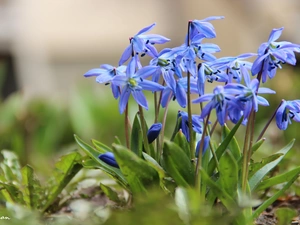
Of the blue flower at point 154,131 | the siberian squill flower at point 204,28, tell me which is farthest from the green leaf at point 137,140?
the siberian squill flower at point 204,28

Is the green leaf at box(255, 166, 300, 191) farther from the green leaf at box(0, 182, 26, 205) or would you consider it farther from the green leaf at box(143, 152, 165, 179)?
the green leaf at box(0, 182, 26, 205)

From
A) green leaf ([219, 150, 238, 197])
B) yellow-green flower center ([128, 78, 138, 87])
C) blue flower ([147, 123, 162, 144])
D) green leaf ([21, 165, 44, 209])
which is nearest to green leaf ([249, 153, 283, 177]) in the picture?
green leaf ([219, 150, 238, 197])

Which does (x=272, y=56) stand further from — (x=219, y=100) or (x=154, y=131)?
(x=154, y=131)

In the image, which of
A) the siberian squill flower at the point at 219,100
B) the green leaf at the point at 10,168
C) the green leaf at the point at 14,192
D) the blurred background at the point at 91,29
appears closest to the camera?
the siberian squill flower at the point at 219,100

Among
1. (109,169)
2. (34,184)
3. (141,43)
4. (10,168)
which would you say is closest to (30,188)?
(34,184)

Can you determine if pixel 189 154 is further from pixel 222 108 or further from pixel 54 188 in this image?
pixel 54 188

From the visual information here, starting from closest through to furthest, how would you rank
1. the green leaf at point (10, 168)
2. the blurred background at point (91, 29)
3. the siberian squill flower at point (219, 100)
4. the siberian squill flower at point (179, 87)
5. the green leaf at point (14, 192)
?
the siberian squill flower at point (219, 100) → the siberian squill flower at point (179, 87) → the green leaf at point (14, 192) → the green leaf at point (10, 168) → the blurred background at point (91, 29)

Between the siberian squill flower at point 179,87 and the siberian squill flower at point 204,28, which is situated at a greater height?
the siberian squill flower at point 204,28

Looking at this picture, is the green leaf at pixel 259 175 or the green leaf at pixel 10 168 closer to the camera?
A: the green leaf at pixel 259 175

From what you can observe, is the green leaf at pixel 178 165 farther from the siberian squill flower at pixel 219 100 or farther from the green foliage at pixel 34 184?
the green foliage at pixel 34 184
